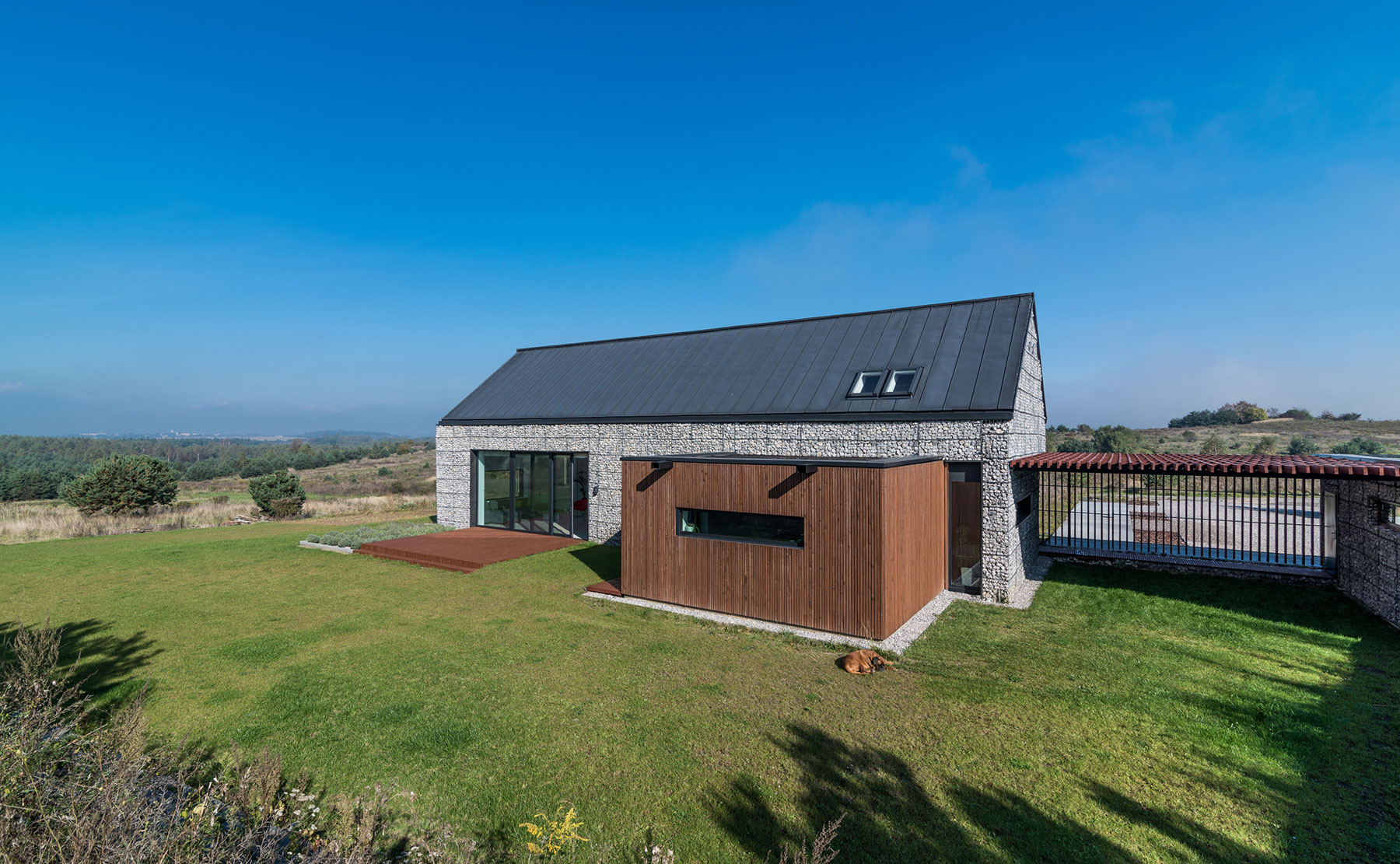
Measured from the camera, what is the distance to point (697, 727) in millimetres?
5418

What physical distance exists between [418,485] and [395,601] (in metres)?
27.3

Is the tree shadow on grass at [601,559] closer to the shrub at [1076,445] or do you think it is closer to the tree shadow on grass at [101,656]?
the tree shadow on grass at [101,656]

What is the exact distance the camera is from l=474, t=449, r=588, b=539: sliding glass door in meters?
15.6

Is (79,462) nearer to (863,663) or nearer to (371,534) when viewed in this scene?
(371,534)

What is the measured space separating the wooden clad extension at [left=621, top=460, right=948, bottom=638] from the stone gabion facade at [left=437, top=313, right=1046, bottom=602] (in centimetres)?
77

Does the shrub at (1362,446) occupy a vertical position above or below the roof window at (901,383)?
below

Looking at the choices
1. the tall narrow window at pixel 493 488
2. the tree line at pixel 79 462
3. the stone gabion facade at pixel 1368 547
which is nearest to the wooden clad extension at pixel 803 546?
the stone gabion facade at pixel 1368 547

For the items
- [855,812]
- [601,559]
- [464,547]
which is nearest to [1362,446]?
[601,559]

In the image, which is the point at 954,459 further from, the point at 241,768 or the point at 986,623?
the point at 241,768

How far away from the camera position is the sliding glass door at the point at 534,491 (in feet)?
51.2

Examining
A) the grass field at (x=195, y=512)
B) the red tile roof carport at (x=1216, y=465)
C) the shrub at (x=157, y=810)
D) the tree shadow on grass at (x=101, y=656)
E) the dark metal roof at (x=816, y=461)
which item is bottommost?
Result: the grass field at (x=195, y=512)

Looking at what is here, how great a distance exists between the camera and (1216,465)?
8.70m

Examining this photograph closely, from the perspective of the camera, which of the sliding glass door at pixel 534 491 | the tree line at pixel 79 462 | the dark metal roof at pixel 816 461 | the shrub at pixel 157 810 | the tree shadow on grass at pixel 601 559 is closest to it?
the shrub at pixel 157 810

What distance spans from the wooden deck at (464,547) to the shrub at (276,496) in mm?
10283
